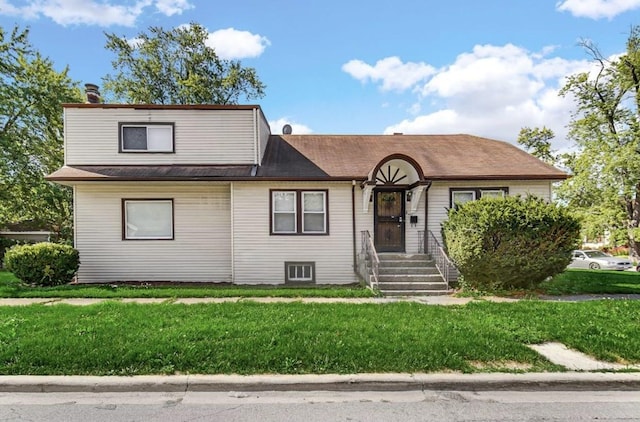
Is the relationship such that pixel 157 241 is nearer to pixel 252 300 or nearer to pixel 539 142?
pixel 252 300

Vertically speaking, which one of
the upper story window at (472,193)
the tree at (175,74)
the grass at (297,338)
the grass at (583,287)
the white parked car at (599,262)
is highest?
the tree at (175,74)

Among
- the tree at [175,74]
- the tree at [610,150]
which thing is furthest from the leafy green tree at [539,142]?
the tree at [175,74]

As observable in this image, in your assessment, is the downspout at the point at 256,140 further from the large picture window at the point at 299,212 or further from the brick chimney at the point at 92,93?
the brick chimney at the point at 92,93

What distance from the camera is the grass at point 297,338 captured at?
14.7 feet

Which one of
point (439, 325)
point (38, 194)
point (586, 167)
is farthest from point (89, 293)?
point (586, 167)

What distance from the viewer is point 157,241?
38.8 ft

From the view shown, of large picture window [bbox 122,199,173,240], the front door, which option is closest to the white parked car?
the front door

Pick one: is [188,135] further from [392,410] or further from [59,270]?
[392,410]

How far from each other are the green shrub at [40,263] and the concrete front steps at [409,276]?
8910 mm

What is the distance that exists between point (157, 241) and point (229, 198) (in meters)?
2.61

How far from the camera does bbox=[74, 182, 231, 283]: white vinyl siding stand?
11773 mm

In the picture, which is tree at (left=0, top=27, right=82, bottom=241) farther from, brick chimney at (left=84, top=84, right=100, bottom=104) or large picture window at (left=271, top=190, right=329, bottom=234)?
large picture window at (left=271, top=190, right=329, bottom=234)

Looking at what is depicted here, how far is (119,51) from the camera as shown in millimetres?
25781

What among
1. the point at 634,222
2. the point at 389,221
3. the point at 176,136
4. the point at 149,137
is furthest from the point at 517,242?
the point at 634,222
